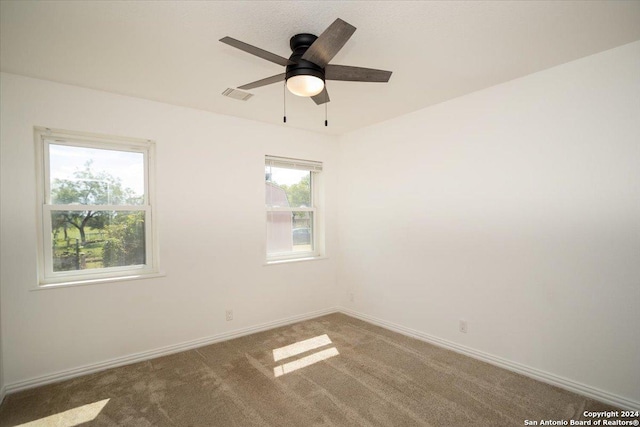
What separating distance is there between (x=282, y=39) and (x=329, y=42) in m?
0.55

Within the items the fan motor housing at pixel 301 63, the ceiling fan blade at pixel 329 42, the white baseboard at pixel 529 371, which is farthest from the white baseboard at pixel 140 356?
the ceiling fan blade at pixel 329 42

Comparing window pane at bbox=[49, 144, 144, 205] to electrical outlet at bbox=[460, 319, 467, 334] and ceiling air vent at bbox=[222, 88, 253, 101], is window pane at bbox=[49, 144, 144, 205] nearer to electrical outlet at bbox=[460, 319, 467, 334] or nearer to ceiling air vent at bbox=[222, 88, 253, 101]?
ceiling air vent at bbox=[222, 88, 253, 101]

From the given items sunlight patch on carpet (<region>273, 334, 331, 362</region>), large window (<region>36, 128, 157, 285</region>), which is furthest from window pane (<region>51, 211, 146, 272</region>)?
sunlight patch on carpet (<region>273, 334, 331, 362</region>)

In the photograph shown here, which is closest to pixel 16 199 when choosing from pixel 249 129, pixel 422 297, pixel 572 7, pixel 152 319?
pixel 152 319

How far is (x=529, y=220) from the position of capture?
2604 mm

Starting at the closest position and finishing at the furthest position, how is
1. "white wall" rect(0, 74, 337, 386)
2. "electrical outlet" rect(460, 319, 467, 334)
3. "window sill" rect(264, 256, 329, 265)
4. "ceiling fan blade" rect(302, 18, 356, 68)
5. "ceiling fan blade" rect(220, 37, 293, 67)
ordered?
1. "ceiling fan blade" rect(302, 18, 356, 68)
2. "ceiling fan blade" rect(220, 37, 293, 67)
3. "white wall" rect(0, 74, 337, 386)
4. "electrical outlet" rect(460, 319, 467, 334)
5. "window sill" rect(264, 256, 329, 265)

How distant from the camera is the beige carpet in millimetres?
2107

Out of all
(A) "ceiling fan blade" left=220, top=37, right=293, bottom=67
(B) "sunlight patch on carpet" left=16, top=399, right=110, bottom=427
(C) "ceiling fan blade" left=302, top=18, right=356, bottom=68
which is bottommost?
(B) "sunlight patch on carpet" left=16, top=399, right=110, bottom=427

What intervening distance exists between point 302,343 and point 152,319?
1.49m

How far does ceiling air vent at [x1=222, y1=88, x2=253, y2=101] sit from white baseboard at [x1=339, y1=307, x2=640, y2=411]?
9.60 feet

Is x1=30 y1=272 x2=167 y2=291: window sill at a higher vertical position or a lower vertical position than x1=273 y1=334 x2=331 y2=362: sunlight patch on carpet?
higher

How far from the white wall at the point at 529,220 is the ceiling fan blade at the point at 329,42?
1822 millimetres

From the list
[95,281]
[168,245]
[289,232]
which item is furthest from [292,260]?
[95,281]

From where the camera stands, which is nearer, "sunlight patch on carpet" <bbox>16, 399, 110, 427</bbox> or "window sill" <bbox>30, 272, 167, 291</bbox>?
"sunlight patch on carpet" <bbox>16, 399, 110, 427</bbox>
